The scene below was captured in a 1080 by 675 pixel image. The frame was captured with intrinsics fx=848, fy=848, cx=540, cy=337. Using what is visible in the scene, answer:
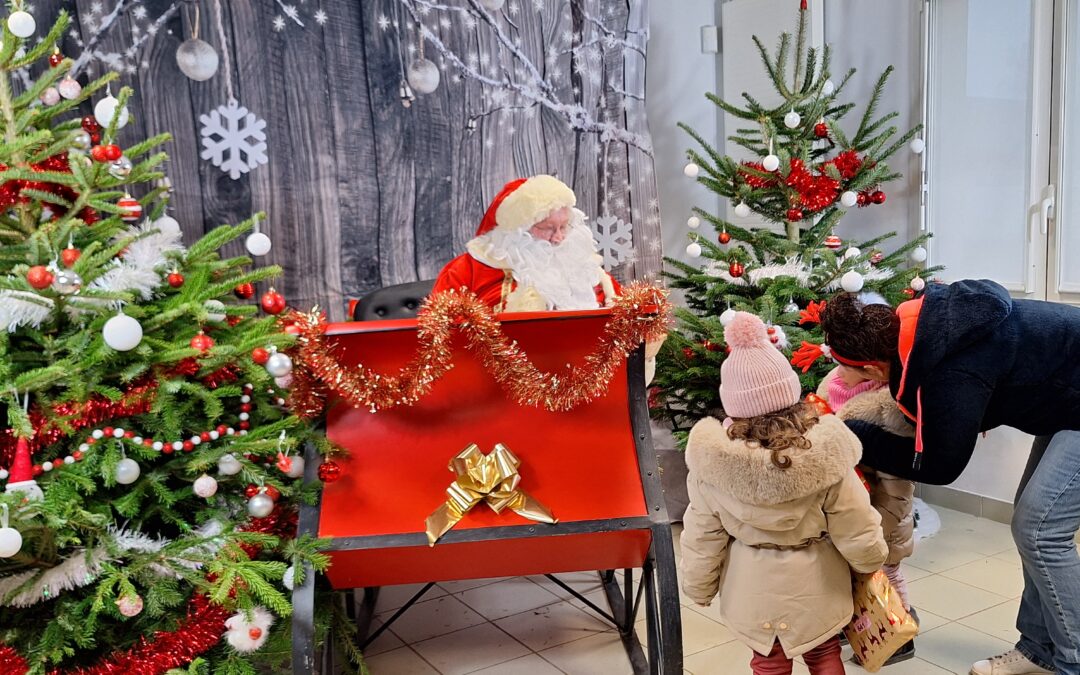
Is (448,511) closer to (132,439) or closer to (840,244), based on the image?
(132,439)

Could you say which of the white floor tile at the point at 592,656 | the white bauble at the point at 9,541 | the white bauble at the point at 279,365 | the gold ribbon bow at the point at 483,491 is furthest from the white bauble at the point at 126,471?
the white floor tile at the point at 592,656

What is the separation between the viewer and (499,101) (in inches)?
154

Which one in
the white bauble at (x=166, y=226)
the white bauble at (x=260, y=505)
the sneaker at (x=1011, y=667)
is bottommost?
the sneaker at (x=1011, y=667)

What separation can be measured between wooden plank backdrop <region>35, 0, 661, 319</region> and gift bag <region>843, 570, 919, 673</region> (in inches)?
92.6

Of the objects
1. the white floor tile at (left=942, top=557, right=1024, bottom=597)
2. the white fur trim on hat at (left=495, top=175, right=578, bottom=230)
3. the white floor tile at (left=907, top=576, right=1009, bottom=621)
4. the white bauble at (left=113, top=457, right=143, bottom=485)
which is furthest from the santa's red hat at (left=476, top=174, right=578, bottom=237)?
the white floor tile at (left=942, top=557, right=1024, bottom=597)

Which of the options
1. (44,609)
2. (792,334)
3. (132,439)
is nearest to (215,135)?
(132,439)

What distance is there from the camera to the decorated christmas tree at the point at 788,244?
3543 mm

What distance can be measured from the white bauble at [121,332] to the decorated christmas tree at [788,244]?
227cm

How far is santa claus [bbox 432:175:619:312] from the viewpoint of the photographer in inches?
117

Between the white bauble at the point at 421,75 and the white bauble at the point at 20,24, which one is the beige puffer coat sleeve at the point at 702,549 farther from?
the white bauble at the point at 421,75

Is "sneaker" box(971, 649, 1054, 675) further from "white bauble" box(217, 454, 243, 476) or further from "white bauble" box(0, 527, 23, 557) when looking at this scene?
"white bauble" box(0, 527, 23, 557)

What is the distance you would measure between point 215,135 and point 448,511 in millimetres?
1999

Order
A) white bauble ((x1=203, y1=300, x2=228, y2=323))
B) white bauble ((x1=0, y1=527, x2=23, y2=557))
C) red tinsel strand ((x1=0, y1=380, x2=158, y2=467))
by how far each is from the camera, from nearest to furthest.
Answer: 1. white bauble ((x1=0, y1=527, x2=23, y2=557))
2. red tinsel strand ((x1=0, y1=380, x2=158, y2=467))
3. white bauble ((x1=203, y1=300, x2=228, y2=323))

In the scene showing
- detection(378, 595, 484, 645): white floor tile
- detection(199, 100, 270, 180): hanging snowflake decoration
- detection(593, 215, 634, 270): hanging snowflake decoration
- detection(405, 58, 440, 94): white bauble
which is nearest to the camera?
detection(378, 595, 484, 645): white floor tile
